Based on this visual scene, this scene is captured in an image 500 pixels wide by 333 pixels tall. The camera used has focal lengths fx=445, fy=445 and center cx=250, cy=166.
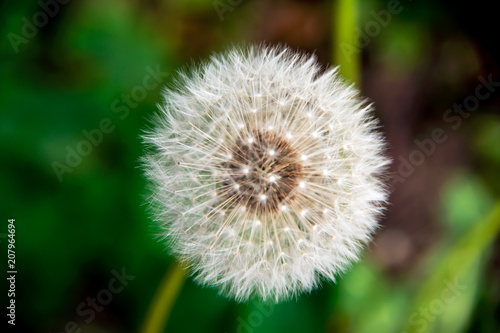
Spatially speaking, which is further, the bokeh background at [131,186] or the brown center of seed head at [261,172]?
the bokeh background at [131,186]

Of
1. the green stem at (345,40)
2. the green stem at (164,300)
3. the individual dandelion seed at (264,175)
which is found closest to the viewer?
the individual dandelion seed at (264,175)

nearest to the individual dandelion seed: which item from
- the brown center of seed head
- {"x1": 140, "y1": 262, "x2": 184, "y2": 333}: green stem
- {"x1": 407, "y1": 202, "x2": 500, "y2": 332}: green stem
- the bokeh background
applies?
the brown center of seed head

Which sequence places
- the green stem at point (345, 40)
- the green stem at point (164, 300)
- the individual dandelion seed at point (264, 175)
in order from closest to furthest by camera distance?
the individual dandelion seed at point (264, 175) → the green stem at point (164, 300) → the green stem at point (345, 40)

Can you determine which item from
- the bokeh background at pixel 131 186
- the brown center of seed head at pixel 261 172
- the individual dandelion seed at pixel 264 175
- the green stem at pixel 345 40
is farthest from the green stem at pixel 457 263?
the brown center of seed head at pixel 261 172

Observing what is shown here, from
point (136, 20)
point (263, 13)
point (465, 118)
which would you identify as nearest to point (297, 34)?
point (263, 13)

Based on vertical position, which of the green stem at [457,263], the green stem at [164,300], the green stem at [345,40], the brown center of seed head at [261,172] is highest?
the green stem at [345,40]

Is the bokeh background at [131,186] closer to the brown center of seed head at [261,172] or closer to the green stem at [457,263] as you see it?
the green stem at [457,263]

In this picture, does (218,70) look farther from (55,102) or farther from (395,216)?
(395,216)
